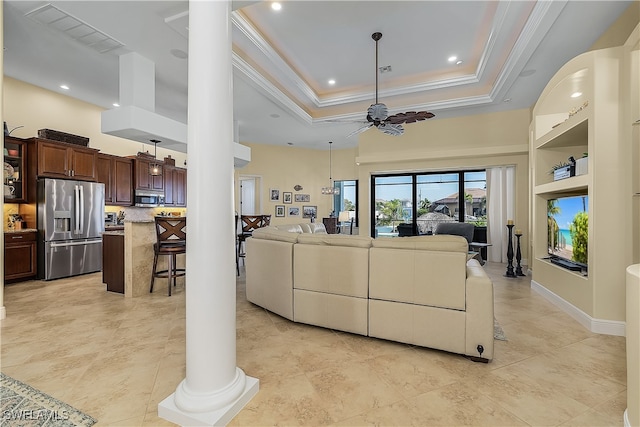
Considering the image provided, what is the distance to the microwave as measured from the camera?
6551 millimetres

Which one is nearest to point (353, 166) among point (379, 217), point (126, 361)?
point (379, 217)

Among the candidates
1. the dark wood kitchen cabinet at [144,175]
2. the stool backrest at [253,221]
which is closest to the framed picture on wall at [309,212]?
the stool backrest at [253,221]

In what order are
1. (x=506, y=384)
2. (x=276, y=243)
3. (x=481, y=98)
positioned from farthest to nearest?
(x=481, y=98) < (x=276, y=243) < (x=506, y=384)

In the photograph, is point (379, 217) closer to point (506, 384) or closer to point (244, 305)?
point (244, 305)

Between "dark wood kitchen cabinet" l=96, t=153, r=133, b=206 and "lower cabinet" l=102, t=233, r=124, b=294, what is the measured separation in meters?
2.15

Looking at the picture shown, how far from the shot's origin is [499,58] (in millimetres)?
4531

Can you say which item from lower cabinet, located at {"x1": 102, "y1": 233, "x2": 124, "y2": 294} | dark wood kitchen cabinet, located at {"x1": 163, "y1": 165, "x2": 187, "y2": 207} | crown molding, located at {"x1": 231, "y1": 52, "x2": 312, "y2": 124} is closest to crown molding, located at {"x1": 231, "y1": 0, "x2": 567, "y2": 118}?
crown molding, located at {"x1": 231, "y1": 52, "x2": 312, "y2": 124}

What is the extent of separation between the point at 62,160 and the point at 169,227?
2927mm

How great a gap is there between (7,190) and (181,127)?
2.90m

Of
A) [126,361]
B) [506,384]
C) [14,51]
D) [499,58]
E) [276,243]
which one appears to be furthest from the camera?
[499,58]

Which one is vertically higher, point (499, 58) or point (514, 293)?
point (499, 58)

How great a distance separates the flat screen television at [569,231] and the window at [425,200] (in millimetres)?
3071

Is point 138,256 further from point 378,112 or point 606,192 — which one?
point 606,192

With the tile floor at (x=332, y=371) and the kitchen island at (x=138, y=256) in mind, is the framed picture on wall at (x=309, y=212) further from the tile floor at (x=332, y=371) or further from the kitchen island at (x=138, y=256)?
the tile floor at (x=332, y=371)
